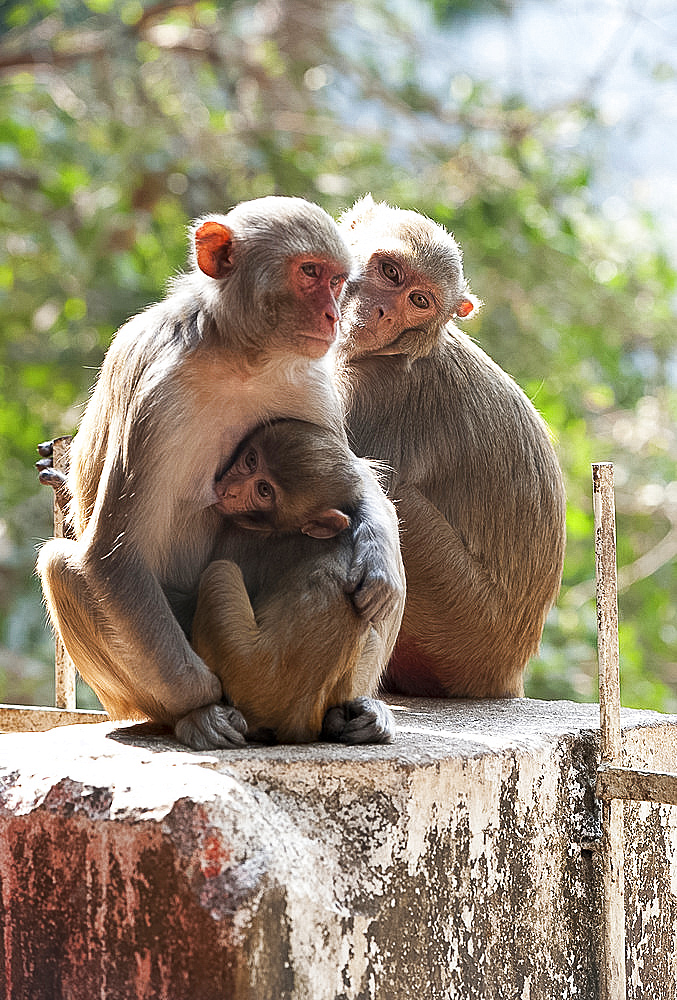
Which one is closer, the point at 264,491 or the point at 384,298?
the point at 264,491

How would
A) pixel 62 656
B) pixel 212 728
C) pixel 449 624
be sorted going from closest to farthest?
pixel 212 728 → pixel 449 624 → pixel 62 656

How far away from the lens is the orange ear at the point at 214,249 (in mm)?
2975

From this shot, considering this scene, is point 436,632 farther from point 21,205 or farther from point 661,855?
point 21,205

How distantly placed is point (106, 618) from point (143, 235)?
24.0 ft

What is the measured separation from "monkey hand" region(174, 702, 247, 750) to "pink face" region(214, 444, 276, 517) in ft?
1.64

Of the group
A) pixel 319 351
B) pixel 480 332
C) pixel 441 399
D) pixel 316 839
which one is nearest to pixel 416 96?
pixel 480 332

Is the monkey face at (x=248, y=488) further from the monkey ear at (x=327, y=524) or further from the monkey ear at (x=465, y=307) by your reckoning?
the monkey ear at (x=465, y=307)

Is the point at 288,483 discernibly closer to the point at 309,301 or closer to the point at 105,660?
the point at 309,301

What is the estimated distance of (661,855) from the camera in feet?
12.3

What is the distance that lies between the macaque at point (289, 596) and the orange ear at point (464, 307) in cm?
108

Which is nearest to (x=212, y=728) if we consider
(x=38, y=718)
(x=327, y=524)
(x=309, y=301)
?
(x=327, y=524)

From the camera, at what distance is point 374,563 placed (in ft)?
9.71

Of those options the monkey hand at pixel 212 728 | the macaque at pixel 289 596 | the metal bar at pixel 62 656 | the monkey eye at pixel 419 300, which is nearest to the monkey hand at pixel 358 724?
the macaque at pixel 289 596

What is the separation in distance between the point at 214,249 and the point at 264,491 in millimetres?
612
